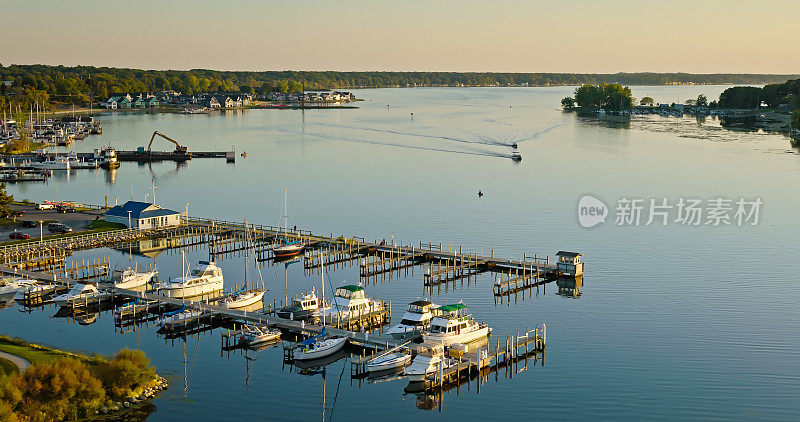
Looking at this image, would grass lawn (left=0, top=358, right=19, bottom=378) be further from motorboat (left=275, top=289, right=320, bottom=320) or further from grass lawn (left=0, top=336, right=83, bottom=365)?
motorboat (left=275, top=289, right=320, bottom=320)

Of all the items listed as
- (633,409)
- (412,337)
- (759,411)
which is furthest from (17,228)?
(759,411)

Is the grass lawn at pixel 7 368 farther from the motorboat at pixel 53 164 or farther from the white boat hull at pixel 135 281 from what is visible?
the motorboat at pixel 53 164

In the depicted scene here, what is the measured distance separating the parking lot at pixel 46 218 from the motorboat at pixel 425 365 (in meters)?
40.5

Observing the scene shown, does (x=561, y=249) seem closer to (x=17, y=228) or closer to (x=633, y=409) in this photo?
(x=633, y=409)

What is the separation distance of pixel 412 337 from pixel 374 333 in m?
3.79

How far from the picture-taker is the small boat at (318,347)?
→ 42375 mm

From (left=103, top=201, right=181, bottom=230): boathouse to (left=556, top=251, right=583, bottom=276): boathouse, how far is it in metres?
33.8

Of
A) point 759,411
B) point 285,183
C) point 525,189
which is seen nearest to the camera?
point 759,411

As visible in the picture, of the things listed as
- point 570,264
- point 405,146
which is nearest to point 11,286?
point 570,264

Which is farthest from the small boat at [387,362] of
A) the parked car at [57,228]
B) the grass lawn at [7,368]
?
the parked car at [57,228]

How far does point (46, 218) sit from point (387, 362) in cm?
4707

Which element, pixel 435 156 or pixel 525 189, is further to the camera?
pixel 435 156

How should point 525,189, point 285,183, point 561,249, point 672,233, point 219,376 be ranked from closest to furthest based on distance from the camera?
point 219,376, point 561,249, point 672,233, point 525,189, point 285,183

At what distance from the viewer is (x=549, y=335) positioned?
156ft
